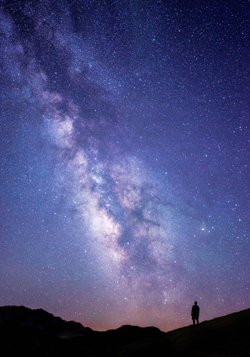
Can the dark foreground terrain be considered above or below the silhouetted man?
below

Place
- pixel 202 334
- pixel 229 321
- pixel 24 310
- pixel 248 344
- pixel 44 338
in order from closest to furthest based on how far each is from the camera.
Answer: pixel 248 344 → pixel 202 334 → pixel 229 321 → pixel 44 338 → pixel 24 310

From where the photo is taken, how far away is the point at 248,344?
689 cm

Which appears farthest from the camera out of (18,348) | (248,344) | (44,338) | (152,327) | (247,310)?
(152,327)

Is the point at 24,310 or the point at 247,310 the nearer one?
the point at 247,310

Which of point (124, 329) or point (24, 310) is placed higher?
point (24, 310)

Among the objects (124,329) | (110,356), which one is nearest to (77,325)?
(124,329)

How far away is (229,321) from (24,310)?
35.6 m

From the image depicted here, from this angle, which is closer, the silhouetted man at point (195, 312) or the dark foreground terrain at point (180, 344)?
the dark foreground terrain at point (180, 344)

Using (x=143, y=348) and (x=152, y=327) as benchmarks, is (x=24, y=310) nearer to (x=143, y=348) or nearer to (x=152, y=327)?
(x=152, y=327)

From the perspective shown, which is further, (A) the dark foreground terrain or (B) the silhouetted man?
(B) the silhouetted man

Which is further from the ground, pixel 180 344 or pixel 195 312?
pixel 195 312

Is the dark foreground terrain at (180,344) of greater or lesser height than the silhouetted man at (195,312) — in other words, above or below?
below

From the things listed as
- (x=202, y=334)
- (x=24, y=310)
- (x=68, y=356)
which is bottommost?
(x=68, y=356)

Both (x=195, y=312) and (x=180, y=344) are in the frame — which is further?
(x=195, y=312)
